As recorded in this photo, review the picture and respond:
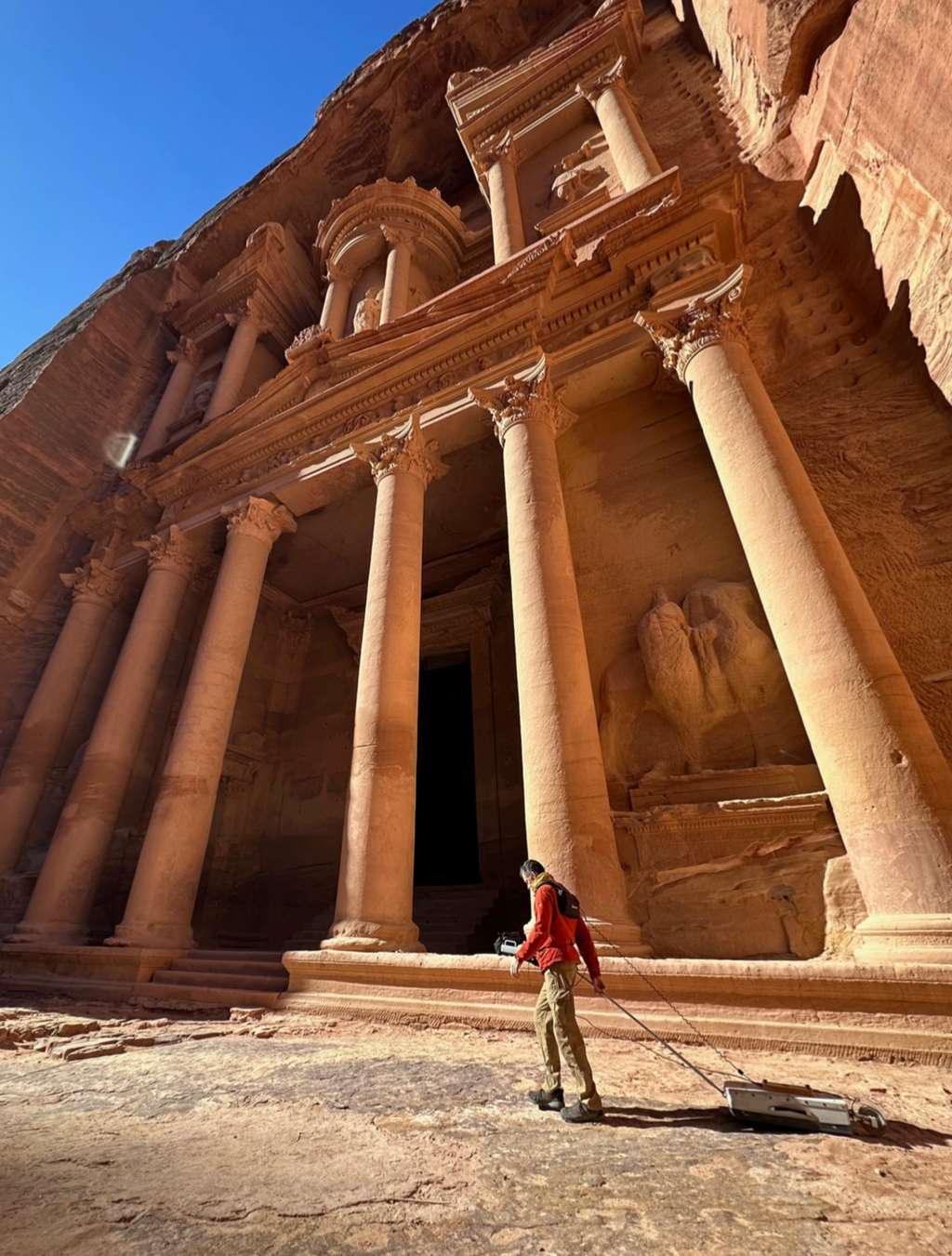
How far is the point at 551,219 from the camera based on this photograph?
38.3 feet

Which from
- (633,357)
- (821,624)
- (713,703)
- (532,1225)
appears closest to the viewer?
(532,1225)

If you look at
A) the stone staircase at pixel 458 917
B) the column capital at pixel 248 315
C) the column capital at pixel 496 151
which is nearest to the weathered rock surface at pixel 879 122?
the column capital at pixel 496 151

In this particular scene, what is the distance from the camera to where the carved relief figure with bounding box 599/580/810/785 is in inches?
231

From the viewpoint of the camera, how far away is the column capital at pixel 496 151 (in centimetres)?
1402

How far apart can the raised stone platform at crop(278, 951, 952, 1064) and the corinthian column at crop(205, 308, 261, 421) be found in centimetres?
1421

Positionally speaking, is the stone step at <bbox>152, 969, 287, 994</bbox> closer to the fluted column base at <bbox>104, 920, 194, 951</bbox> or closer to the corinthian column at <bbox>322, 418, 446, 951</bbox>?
the fluted column base at <bbox>104, 920, 194, 951</bbox>

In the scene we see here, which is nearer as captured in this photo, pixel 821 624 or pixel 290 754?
pixel 821 624

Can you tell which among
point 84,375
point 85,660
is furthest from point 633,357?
point 84,375

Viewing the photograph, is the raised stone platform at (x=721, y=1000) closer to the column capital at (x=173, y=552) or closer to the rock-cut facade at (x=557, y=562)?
the rock-cut facade at (x=557, y=562)

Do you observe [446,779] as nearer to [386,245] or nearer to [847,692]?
[847,692]

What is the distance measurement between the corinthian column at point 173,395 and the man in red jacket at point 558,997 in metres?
15.4

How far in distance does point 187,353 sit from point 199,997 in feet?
61.3

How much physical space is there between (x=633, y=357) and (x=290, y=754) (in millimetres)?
10237

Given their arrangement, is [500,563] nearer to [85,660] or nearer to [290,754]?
[290,754]
